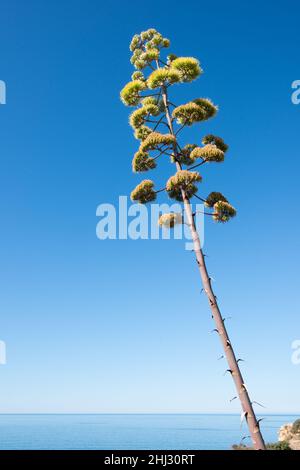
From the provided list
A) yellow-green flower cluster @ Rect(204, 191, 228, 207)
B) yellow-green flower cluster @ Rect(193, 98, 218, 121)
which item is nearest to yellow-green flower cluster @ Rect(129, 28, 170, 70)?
yellow-green flower cluster @ Rect(193, 98, 218, 121)

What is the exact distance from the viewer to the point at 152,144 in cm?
1256

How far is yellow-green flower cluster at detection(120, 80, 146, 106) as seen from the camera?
536 inches

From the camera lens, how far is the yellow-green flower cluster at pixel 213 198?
12227 mm

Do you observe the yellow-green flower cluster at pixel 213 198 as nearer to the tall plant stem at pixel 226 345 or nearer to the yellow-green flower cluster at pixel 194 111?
the tall plant stem at pixel 226 345

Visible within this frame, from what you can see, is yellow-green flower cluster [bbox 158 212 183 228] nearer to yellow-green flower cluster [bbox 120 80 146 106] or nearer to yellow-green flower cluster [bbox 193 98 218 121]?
yellow-green flower cluster [bbox 193 98 218 121]

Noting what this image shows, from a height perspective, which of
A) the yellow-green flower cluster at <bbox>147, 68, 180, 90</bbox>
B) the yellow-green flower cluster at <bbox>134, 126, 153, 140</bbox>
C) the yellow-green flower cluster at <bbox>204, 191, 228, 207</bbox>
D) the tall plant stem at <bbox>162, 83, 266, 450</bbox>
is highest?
the yellow-green flower cluster at <bbox>147, 68, 180, 90</bbox>

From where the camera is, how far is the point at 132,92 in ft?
45.0

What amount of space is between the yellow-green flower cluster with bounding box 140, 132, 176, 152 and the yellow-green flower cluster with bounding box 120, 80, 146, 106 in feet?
6.88

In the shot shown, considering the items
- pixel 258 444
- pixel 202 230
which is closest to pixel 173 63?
pixel 202 230

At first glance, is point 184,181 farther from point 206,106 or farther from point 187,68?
point 187,68

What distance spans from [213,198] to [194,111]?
290 centimetres

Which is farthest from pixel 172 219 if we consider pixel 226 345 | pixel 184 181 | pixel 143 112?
pixel 226 345
